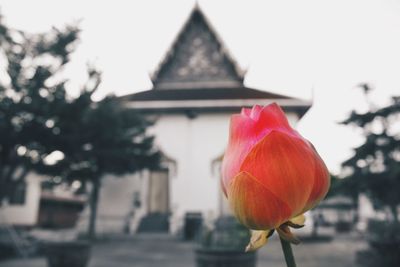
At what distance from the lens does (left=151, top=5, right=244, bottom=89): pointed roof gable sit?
18359 millimetres

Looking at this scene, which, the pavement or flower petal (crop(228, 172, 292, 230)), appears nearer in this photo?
flower petal (crop(228, 172, 292, 230))

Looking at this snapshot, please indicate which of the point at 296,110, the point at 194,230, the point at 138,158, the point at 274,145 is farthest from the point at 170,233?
the point at 274,145

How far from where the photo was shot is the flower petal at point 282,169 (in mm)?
496

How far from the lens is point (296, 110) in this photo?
16562 mm

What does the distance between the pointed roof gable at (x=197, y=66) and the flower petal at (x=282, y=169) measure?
18.0 m

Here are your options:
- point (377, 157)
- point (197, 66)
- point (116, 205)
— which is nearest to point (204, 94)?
point (197, 66)

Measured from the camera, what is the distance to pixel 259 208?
49 cm

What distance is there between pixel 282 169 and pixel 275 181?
0.7 inches

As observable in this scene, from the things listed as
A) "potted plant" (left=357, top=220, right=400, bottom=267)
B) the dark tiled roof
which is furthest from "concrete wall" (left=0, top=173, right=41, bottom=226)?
"potted plant" (left=357, top=220, right=400, bottom=267)

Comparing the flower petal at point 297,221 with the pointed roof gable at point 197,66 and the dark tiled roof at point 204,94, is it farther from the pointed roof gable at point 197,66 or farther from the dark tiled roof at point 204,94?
the pointed roof gable at point 197,66

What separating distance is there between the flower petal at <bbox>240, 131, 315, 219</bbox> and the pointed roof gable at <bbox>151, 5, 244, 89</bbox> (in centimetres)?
1797

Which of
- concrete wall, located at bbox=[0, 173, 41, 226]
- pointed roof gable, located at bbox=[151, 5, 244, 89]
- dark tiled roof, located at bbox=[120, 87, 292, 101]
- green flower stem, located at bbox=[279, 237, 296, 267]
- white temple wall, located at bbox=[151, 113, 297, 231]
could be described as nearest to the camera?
green flower stem, located at bbox=[279, 237, 296, 267]

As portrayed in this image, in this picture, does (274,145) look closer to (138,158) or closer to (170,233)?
(138,158)

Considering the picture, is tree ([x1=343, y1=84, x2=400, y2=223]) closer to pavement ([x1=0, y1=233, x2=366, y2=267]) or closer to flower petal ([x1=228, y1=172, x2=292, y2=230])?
pavement ([x1=0, y1=233, x2=366, y2=267])
